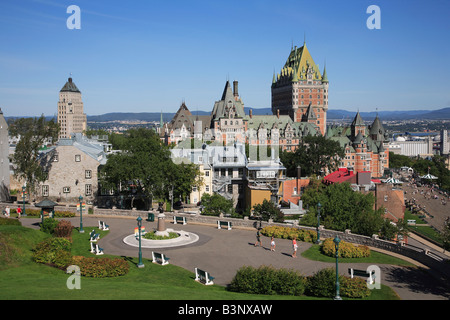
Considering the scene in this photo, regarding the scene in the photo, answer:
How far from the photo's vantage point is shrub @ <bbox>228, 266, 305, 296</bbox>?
2398cm

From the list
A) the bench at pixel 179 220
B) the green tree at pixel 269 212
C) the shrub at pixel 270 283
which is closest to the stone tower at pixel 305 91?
the green tree at pixel 269 212

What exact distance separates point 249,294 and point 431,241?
4932cm

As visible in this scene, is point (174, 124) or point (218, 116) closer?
point (218, 116)

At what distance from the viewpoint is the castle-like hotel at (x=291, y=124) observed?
131875mm

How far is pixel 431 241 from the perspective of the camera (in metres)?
64.0

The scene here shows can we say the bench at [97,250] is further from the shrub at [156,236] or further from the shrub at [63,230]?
the shrub at [156,236]

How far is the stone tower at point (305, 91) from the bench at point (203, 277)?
136340 mm

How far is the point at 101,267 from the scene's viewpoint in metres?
26.5

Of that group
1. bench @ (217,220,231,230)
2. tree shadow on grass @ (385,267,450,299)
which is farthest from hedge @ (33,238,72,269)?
tree shadow on grass @ (385,267,450,299)

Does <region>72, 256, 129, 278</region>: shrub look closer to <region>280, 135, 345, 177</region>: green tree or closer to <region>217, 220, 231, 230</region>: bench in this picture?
<region>217, 220, 231, 230</region>: bench

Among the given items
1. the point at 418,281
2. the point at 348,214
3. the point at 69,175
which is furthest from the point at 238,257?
the point at 69,175

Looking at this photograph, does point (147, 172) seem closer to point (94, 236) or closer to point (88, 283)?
point (94, 236)
